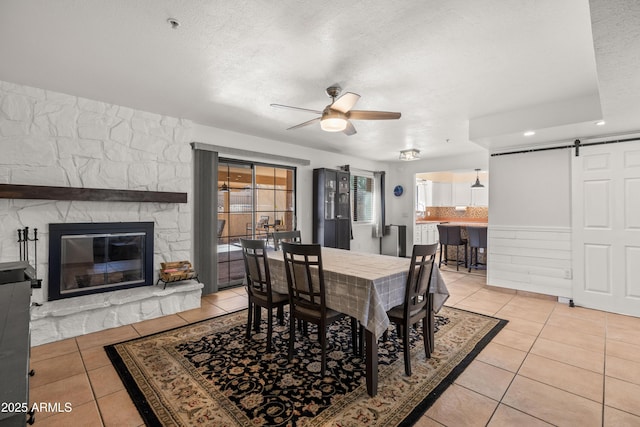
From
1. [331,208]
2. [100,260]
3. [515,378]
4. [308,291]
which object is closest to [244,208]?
[331,208]

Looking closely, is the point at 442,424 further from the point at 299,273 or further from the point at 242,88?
the point at 242,88

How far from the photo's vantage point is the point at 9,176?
9.42 ft

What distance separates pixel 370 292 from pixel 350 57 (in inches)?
71.6

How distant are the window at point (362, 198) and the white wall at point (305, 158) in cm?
23

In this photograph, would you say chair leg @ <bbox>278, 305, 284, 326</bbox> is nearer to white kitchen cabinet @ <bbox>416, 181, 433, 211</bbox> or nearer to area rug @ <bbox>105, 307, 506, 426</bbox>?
area rug @ <bbox>105, 307, 506, 426</bbox>

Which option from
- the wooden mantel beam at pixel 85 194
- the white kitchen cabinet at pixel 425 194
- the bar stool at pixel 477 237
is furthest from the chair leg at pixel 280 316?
the white kitchen cabinet at pixel 425 194

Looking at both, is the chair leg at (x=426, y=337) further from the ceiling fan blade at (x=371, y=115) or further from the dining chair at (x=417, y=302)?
the ceiling fan blade at (x=371, y=115)

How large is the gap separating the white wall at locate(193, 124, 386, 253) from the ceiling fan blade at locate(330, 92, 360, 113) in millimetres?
2275

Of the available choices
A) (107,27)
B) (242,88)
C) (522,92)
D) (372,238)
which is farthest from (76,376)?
(372,238)

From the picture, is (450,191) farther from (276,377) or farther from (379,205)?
(276,377)

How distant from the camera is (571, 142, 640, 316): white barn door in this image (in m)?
3.43

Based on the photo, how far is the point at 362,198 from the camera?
284 inches

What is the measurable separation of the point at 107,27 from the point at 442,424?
3.34 metres

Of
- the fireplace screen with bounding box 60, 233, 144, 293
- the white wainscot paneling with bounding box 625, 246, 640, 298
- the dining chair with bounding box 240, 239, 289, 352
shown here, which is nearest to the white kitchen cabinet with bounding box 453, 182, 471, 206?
the white wainscot paneling with bounding box 625, 246, 640, 298
